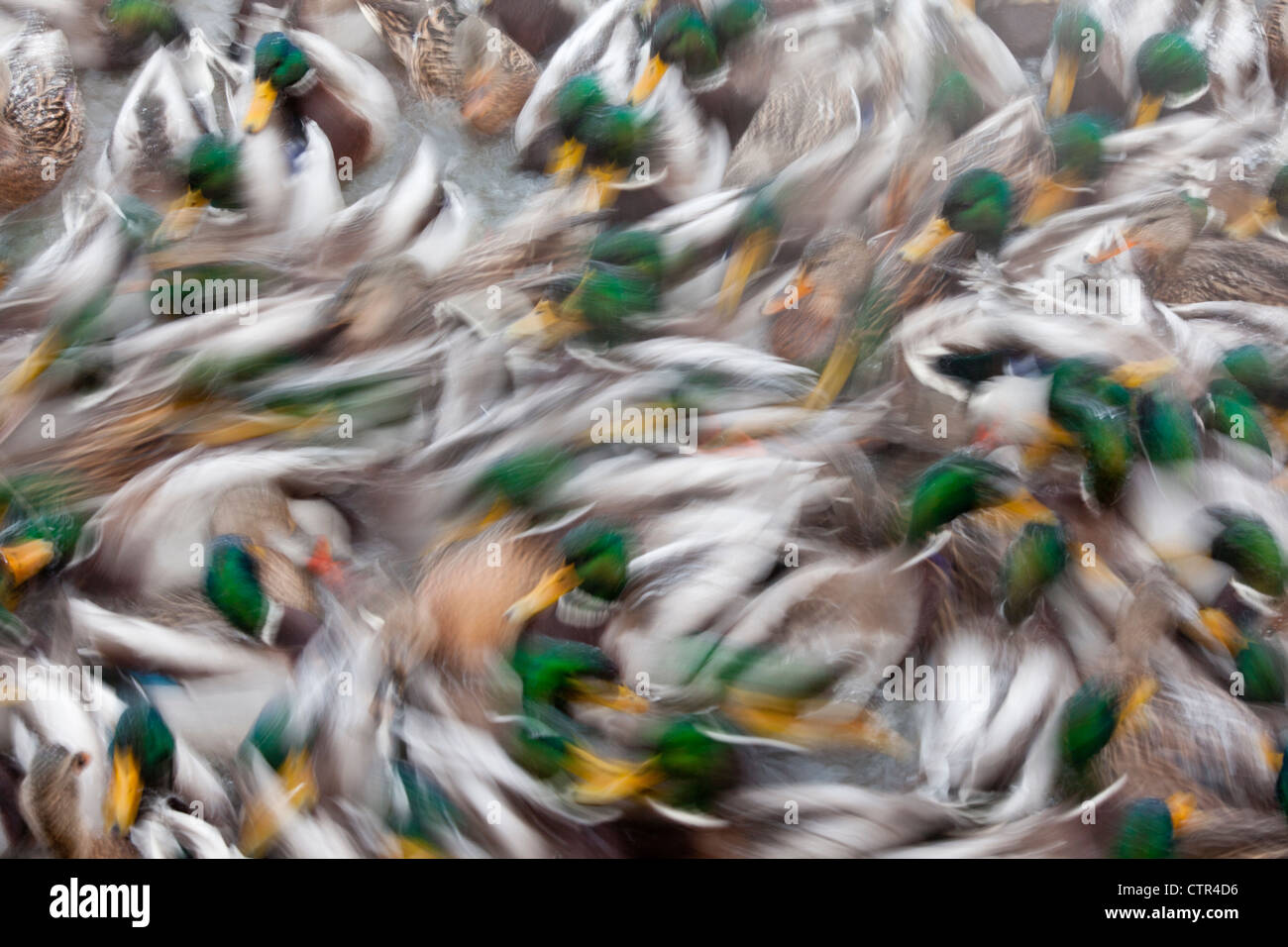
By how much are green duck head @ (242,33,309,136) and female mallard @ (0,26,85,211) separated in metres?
0.36

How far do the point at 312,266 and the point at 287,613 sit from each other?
68 cm

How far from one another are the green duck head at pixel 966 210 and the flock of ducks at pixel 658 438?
0.04ft

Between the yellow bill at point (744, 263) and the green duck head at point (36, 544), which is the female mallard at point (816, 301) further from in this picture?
the green duck head at point (36, 544)

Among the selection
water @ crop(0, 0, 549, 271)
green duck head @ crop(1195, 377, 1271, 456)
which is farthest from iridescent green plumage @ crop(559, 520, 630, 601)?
green duck head @ crop(1195, 377, 1271, 456)

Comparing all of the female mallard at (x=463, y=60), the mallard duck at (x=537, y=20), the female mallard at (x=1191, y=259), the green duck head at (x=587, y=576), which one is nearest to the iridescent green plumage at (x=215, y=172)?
the female mallard at (x=463, y=60)

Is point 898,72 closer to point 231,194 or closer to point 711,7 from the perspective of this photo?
point 711,7

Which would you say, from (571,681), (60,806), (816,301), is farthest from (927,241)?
(60,806)

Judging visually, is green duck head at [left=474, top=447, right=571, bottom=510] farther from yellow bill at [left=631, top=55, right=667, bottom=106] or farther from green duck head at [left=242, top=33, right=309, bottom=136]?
green duck head at [left=242, top=33, right=309, bottom=136]

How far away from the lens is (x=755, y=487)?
207 cm

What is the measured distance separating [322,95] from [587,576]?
1114 mm

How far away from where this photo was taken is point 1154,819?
2.01 metres

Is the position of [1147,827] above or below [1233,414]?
below

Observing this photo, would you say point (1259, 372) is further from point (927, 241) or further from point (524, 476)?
point (524, 476)

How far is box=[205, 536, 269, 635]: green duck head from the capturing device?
203 cm
